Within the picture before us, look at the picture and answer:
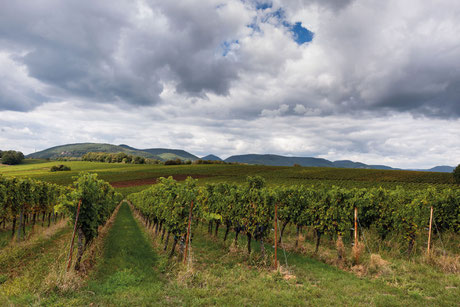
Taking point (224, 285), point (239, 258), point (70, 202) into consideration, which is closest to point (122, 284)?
point (224, 285)

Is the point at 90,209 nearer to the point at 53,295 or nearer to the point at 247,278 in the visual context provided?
the point at 53,295

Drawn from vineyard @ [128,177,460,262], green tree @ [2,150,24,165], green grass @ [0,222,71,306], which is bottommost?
green grass @ [0,222,71,306]

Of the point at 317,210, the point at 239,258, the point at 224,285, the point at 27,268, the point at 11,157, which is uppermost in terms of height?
the point at 11,157

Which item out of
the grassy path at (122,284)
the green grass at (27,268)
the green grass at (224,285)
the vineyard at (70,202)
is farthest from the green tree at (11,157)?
the grassy path at (122,284)

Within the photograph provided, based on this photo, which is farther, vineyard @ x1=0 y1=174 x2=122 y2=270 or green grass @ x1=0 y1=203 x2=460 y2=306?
vineyard @ x1=0 y1=174 x2=122 y2=270

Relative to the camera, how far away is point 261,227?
44.1 ft

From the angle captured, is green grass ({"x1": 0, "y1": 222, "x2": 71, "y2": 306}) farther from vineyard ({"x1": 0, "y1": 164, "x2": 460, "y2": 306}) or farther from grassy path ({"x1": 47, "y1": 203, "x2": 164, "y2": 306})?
grassy path ({"x1": 47, "y1": 203, "x2": 164, "y2": 306})

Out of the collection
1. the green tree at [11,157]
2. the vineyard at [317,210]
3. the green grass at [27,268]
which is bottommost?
the green grass at [27,268]

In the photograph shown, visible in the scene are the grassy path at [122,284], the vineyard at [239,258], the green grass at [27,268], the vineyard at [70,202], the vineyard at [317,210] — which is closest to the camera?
the green grass at [27,268]

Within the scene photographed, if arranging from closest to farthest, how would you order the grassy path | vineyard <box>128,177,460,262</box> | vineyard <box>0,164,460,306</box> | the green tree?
the grassy path → vineyard <box>0,164,460,306</box> → vineyard <box>128,177,460,262</box> → the green tree

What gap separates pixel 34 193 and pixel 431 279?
96.8ft

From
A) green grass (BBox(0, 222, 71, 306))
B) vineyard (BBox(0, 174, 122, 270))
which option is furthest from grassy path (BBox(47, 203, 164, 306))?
vineyard (BBox(0, 174, 122, 270))

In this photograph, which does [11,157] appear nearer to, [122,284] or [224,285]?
[122,284]

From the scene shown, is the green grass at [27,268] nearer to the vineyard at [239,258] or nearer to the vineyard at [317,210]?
the vineyard at [239,258]
